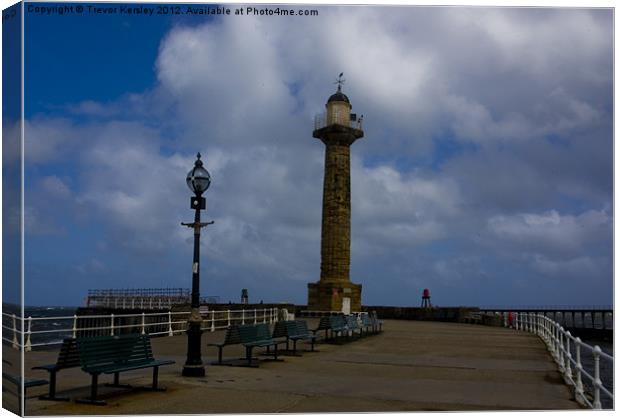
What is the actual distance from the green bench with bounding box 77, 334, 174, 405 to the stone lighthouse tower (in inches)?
1098

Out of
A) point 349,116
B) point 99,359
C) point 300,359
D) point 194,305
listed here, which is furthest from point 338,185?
point 99,359

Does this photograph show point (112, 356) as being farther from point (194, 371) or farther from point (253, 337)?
point (253, 337)

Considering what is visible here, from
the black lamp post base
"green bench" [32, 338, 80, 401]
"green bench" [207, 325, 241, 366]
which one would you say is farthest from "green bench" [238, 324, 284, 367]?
"green bench" [32, 338, 80, 401]

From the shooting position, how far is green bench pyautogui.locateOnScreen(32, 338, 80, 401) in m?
8.21

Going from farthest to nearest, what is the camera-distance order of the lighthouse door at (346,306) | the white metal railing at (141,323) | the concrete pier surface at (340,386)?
1. the lighthouse door at (346,306)
2. the white metal railing at (141,323)
3. the concrete pier surface at (340,386)

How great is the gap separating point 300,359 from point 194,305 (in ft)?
12.1

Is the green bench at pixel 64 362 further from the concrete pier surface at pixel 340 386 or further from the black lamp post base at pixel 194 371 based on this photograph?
the black lamp post base at pixel 194 371

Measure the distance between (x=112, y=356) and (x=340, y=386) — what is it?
3235 millimetres

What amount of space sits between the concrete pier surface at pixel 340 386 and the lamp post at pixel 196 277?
0.32 meters

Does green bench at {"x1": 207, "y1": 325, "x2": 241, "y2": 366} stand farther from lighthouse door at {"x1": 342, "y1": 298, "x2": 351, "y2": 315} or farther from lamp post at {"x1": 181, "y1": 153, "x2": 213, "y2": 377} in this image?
lighthouse door at {"x1": 342, "y1": 298, "x2": 351, "y2": 315}

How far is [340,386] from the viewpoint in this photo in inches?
379

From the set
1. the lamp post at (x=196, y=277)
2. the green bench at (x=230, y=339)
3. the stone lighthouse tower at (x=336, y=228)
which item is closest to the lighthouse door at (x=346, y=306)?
the stone lighthouse tower at (x=336, y=228)

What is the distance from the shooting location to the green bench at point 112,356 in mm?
7969

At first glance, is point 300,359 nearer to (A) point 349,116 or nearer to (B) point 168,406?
(B) point 168,406
